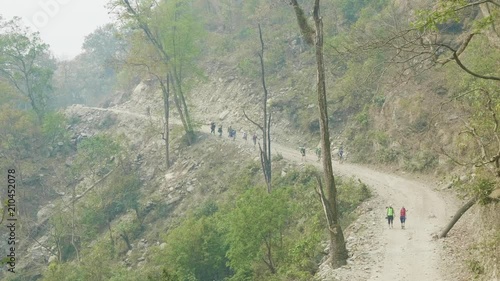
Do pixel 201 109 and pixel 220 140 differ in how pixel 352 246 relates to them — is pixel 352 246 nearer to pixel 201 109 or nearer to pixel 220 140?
pixel 220 140

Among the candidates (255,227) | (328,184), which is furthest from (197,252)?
(328,184)

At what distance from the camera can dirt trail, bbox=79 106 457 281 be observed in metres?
11.3

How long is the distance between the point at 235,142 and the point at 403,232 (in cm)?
2094

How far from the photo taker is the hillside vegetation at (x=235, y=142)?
51.1ft

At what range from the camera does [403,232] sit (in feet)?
48.4

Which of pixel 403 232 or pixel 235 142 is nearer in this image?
pixel 403 232

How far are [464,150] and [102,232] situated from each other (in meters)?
26.0

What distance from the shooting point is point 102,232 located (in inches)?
1272

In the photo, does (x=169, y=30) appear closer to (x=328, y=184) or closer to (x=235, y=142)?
(x=235, y=142)

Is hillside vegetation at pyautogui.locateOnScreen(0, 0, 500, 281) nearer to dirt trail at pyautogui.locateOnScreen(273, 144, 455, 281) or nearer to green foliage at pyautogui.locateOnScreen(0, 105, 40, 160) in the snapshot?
green foliage at pyautogui.locateOnScreen(0, 105, 40, 160)

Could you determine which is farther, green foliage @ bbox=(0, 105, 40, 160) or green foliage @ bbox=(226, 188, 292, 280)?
green foliage @ bbox=(0, 105, 40, 160)

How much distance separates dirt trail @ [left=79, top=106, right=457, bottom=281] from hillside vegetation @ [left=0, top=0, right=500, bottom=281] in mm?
944

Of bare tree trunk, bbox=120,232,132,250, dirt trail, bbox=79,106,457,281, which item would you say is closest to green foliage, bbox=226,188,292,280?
dirt trail, bbox=79,106,457,281

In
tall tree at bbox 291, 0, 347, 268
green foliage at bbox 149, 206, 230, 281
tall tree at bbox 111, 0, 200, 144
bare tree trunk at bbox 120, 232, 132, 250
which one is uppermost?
tall tree at bbox 111, 0, 200, 144
